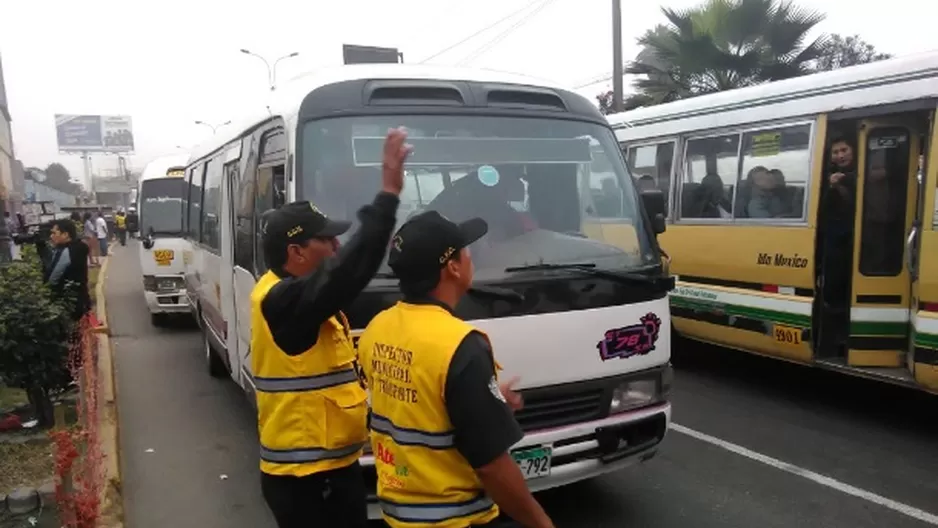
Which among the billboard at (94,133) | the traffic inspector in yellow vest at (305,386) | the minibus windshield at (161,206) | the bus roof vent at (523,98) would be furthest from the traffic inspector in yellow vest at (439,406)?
the billboard at (94,133)

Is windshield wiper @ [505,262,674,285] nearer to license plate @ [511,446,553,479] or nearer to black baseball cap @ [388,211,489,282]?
license plate @ [511,446,553,479]

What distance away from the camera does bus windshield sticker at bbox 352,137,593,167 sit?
163 inches

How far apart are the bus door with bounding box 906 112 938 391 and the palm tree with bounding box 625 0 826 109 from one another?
9747 mm

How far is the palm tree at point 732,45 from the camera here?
47.2 feet

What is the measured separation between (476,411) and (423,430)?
0.21 m

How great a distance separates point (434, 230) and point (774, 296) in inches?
207

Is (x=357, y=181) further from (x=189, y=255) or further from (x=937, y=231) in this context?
(x=189, y=255)

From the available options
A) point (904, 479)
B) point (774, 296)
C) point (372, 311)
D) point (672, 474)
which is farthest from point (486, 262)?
point (774, 296)

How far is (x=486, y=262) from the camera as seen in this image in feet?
13.1

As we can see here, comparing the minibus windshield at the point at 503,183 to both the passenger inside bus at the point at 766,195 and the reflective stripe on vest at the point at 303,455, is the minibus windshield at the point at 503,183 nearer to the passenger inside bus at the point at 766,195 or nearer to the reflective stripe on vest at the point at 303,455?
the reflective stripe on vest at the point at 303,455

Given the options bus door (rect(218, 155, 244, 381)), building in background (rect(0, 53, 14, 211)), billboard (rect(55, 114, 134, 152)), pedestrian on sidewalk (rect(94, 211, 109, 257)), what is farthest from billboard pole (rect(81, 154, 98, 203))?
bus door (rect(218, 155, 244, 381))

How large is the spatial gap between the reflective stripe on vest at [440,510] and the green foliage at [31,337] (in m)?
5.47

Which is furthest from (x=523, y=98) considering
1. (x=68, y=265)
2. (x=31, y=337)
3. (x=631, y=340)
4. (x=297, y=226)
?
(x=68, y=265)

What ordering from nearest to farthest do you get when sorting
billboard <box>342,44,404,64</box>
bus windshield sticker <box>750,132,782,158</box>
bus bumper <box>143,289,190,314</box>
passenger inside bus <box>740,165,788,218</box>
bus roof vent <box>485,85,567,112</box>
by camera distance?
bus roof vent <box>485,85,567,112</box>, passenger inside bus <box>740,165,788,218</box>, bus windshield sticker <box>750,132,782,158</box>, billboard <box>342,44,404,64</box>, bus bumper <box>143,289,190,314</box>
